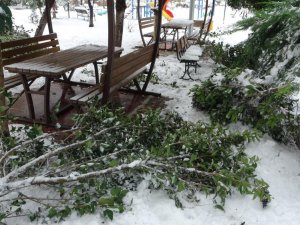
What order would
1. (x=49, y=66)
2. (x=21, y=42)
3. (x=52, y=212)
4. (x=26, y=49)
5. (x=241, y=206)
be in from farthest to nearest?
(x=26, y=49) < (x=21, y=42) < (x=49, y=66) < (x=241, y=206) < (x=52, y=212)

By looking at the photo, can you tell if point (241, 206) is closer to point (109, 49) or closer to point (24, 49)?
point (109, 49)

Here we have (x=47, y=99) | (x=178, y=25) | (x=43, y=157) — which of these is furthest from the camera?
(x=178, y=25)

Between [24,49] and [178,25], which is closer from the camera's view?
[24,49]

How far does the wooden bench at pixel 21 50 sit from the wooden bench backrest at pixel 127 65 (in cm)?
119

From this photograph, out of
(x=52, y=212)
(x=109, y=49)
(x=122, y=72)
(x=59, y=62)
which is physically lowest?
(x=52, y=212)

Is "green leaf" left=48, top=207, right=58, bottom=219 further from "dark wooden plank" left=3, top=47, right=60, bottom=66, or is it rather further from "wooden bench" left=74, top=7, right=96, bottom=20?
"wooden bench" left=74, top=7, right=96, bottom=20

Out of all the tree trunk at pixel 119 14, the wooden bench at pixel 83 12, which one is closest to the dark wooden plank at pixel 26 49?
the tree trunk at pixel 119 14

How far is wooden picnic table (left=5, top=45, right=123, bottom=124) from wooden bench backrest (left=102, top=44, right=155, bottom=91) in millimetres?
460

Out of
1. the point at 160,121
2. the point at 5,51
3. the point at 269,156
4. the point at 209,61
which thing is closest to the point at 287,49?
A: the point at 269,156

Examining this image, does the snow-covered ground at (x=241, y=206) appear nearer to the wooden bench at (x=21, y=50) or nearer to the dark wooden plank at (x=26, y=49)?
the wooden bench at (x=21, y=50)

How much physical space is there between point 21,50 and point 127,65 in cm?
148

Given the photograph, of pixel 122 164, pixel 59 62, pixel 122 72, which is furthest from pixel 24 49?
pixel 122 164

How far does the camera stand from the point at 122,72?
417 centimetres

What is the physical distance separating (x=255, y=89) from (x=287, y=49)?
0.55m
